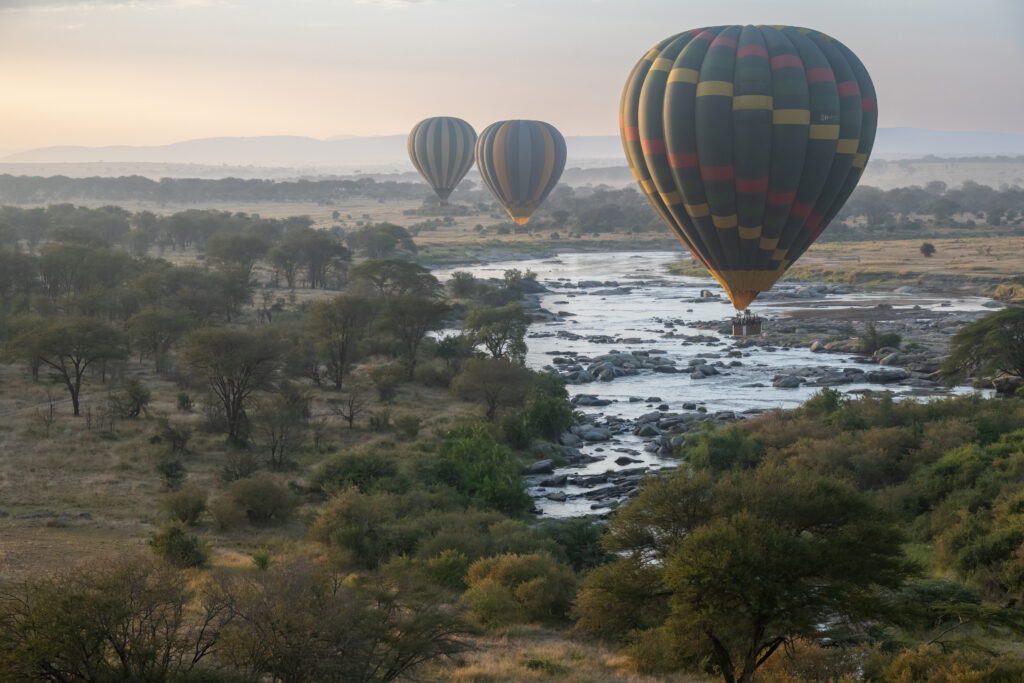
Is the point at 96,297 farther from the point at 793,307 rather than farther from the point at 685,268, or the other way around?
the point at 685,268

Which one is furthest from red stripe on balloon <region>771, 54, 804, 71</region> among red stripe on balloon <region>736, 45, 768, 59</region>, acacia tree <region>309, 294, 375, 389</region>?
acacia tree <region>309, 294, 375, 389</region>

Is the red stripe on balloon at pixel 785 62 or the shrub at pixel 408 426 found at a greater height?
the red stripe on balloon at pixel 785 62

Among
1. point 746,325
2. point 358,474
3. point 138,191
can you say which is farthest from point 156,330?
point 138,191

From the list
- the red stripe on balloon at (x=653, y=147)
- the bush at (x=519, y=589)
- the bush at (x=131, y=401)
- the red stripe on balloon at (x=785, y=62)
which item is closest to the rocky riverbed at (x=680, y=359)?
the bush at (x=519, y=589)

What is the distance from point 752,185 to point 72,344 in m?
23.7

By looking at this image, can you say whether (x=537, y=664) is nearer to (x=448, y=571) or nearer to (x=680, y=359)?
(x=448, y=571)

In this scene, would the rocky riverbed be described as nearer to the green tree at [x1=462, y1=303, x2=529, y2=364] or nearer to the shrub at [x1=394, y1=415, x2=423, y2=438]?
the green tree at [x1=462, y1=303, x2=529, y2=364]

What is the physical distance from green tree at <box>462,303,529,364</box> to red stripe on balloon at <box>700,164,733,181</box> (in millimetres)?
14663

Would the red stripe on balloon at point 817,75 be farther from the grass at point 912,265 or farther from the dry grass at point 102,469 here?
the grass at point 912,265

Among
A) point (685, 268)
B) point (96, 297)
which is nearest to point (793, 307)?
point (685, 268)

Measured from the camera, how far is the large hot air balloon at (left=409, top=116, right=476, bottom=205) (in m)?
103

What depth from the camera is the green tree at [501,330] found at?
47656 mm

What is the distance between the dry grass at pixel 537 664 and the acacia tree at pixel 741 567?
30.7 inches

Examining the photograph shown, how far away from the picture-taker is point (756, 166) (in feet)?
112
